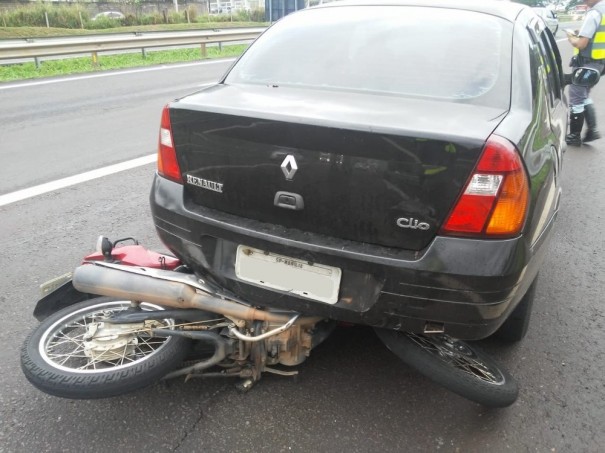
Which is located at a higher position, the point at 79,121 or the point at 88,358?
the point at 88,358

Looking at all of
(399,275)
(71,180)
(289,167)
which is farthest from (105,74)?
(399,275)

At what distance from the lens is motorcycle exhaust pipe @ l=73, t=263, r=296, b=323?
2.22 metres

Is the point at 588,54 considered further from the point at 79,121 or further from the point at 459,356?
the point at 79,121

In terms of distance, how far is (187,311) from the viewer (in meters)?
2.28

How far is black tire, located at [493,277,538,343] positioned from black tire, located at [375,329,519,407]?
0.42 metres

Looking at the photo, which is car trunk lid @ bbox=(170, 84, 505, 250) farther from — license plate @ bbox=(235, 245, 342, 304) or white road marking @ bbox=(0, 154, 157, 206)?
white road marking @ bbox=(0, 154, 157, 206)

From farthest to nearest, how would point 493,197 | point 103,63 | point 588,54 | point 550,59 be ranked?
point 103,63, point 588,54, point 550,59, point 493,197

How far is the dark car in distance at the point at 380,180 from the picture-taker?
6.15 feet

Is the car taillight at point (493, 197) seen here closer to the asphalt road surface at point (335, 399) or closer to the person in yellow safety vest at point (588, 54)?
the asphalt road surface at point (335, 399)

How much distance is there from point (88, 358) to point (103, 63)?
13.6m

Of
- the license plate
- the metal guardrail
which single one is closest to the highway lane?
the metal guardrail

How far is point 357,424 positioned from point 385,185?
40.8 inches

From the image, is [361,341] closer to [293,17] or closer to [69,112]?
[293,17]

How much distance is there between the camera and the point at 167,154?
2406 millimetres
